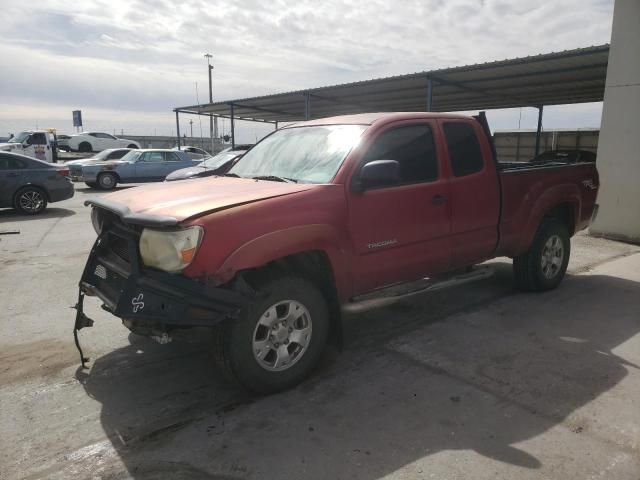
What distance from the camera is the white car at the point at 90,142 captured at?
35219 mm

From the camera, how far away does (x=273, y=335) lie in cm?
328

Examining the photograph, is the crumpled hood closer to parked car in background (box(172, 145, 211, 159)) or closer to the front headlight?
the front headlight

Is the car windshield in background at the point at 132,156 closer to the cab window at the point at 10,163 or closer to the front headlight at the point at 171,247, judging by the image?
the cab window at the point at 10,163

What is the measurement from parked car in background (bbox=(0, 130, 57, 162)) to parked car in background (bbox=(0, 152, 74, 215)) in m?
13.3

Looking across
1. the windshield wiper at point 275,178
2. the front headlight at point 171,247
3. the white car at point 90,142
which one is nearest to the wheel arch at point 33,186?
the windshield wiper at point 275,178

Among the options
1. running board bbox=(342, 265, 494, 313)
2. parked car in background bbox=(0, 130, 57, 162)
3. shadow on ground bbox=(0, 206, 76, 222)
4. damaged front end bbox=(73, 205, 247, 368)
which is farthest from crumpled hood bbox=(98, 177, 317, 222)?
parked car in background bbox=(0, 130, 57, 162)

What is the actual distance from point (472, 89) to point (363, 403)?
52.9 ft

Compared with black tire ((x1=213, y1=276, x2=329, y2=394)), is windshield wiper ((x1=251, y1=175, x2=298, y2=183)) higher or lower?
higher

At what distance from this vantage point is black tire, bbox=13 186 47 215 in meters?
11.6

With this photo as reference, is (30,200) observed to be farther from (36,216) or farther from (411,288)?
(411,288)

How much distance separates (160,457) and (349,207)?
1980 mm

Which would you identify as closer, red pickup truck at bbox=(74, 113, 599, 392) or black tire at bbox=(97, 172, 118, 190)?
red pickup truck at bbox=(74, 113, 599, 392)

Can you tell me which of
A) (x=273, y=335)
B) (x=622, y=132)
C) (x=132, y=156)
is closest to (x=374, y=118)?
(x=273, y=335)

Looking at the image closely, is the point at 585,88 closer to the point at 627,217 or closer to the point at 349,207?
the point at 627,217
